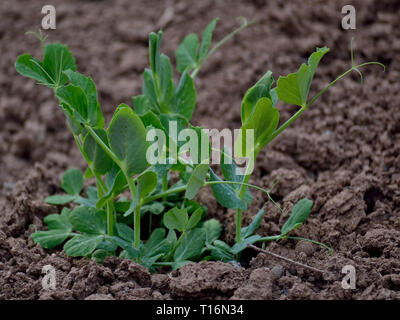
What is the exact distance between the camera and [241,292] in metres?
1.09

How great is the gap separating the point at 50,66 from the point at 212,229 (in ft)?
1.88

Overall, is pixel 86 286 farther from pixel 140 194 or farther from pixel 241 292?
pixel 241 292

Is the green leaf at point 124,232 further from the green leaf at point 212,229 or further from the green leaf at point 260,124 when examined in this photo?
the green leaf at point 260,124

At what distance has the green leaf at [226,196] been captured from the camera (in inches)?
46.6

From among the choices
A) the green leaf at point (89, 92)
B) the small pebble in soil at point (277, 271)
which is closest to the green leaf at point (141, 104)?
the green leaf at point (89, 92)

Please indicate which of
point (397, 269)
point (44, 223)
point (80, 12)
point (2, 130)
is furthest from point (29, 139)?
point (397, 269)

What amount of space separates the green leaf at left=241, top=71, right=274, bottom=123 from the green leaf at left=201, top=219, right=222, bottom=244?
13.4 inches

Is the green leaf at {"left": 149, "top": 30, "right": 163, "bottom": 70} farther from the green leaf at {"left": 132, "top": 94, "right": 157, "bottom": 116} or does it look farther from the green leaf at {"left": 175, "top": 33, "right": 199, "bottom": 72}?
the green leaf at {"left": 175, "top": 33, "right": 199, "bottom": 72}

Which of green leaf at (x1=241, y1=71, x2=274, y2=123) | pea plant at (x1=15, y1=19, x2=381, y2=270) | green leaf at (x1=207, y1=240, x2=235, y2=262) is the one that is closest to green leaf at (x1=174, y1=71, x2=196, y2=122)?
pea plant at (x1=15, y1=19, x2=381, y2=270)

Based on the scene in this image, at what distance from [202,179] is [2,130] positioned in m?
1.23

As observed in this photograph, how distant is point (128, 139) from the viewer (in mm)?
1118

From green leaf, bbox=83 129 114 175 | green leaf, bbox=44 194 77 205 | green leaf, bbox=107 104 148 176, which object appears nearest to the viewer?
green leaf, bbox=107 104 148 176

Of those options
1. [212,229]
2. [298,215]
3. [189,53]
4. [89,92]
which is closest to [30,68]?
[89,92]

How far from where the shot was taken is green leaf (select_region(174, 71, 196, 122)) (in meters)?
1.37
